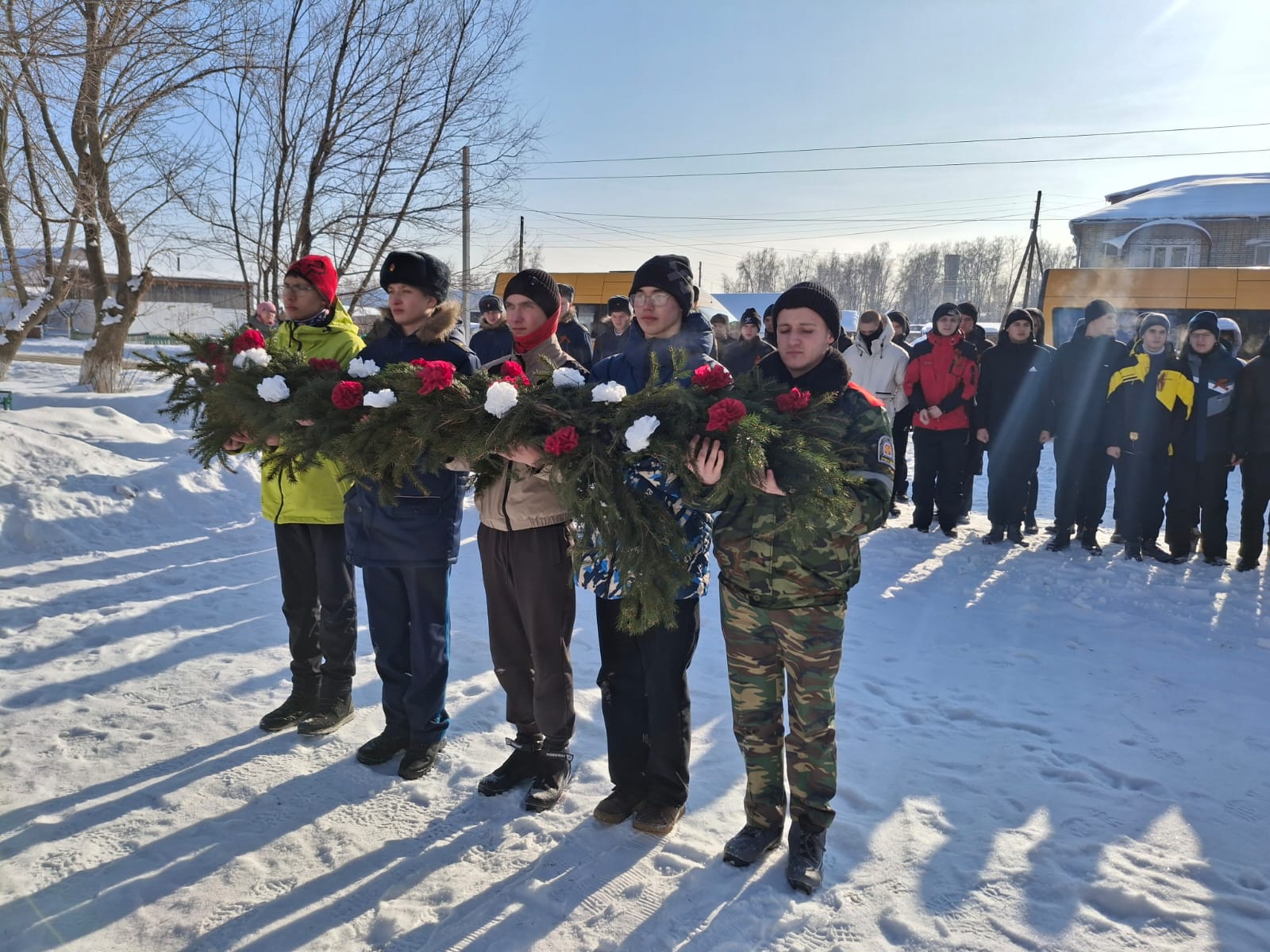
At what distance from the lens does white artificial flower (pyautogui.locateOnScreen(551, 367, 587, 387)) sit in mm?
2777

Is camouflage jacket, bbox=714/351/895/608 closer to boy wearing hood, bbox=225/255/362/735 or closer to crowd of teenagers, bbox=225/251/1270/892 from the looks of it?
crowd of teenagers, bbox=225/251/1270/892

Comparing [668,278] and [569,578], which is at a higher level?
[668,278]

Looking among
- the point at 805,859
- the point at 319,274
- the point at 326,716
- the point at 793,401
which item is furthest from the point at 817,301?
the point at 326,716

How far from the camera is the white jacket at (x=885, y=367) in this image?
7973mm

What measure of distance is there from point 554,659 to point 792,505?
1.24 m

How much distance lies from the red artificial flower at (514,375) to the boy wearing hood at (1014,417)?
5676 mm

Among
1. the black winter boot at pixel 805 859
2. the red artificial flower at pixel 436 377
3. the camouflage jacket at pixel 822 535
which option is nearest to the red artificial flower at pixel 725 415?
the camouflage jacket at pixel 822 535

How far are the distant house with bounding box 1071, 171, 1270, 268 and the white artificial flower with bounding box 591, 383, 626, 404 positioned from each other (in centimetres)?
2988

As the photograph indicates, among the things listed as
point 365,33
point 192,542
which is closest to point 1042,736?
point 192,542

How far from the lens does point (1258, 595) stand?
5.84 m

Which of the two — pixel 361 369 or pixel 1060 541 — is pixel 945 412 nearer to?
pixel 1060 541

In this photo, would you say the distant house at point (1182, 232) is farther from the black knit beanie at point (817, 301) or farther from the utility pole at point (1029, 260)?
the black knit beanie at point (817, 301)

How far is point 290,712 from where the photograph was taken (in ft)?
12.5

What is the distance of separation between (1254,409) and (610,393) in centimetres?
646
